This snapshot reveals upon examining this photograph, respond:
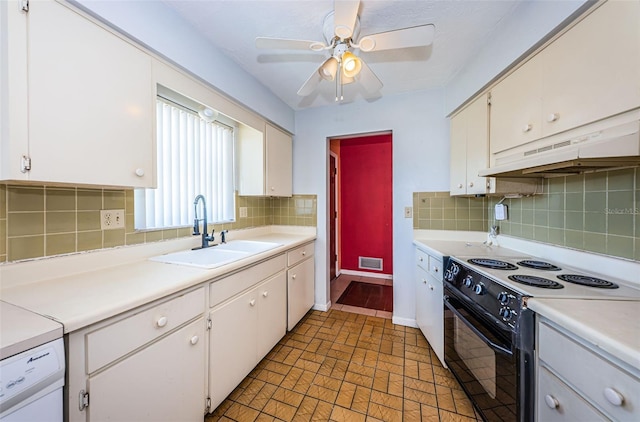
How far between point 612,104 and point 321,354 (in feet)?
7.27

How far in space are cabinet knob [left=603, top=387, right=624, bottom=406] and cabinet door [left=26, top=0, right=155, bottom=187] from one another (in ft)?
6.47

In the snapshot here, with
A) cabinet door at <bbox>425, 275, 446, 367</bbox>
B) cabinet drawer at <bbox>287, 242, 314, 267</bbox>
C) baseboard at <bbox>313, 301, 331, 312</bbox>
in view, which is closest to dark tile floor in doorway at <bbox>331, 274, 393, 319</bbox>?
baseboard at <bbox>313, 301, 331, 312</bbox>

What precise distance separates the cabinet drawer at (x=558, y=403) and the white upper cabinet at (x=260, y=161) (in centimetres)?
220

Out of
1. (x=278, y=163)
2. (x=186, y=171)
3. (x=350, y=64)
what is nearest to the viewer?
(x=350, y=64)

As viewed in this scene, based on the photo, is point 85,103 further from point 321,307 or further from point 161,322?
point 321,307

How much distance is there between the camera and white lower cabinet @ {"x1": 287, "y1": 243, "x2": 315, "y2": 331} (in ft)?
7.23

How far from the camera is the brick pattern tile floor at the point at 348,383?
140 centimetres

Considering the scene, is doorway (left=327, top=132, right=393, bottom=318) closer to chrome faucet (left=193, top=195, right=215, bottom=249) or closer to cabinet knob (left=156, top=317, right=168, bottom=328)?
chrome faucet (left=193, top=195, right=215, bottom=249)

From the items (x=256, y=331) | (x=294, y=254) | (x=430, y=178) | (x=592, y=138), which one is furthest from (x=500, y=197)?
(x=256, y=331)

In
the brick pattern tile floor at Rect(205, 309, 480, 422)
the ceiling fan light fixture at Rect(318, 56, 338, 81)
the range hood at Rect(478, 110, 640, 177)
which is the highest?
the ceiling fan light fixture at Rect(318, 56, 338, 81)

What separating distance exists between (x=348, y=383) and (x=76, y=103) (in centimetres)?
215

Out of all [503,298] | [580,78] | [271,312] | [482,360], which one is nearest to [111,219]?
[271,312]

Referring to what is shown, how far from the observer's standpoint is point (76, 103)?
3.27ft

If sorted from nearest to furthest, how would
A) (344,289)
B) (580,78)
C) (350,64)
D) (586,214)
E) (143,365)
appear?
(143,365), (580,78), (586,214), (350,64), (344,289)
